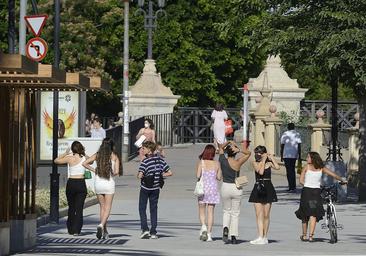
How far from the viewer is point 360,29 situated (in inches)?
1146

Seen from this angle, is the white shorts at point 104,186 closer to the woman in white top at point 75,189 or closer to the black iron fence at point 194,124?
the woman in white top at point 75,189

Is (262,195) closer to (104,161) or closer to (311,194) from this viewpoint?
(311,194)

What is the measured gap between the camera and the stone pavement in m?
20.7

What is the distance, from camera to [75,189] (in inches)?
926

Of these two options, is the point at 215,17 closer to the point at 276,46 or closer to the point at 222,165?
the point at 276,46

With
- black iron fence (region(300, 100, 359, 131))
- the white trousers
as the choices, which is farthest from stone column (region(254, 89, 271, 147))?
the white trousers

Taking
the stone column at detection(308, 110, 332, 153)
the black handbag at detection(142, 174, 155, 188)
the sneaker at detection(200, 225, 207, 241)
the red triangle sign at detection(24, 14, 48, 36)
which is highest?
the red triangle sign at detection(24, 14, 48, 36)

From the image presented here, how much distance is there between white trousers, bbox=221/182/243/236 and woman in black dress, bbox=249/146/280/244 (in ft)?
0.82

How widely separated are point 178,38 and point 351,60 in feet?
168

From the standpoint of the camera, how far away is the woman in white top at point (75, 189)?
23.3 metres

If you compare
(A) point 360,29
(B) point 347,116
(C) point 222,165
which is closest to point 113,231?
(C) point 222,165

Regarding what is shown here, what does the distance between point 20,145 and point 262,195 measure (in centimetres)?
454

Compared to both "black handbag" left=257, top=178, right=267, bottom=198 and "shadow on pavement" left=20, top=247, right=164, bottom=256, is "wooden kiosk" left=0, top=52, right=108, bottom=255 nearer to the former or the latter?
"shadow on pavement" left=20, top=247, right=164, bottom=256

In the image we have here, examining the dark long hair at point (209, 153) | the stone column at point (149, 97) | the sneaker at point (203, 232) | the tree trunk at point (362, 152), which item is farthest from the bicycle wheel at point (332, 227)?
the stone column at point (149, 97)
